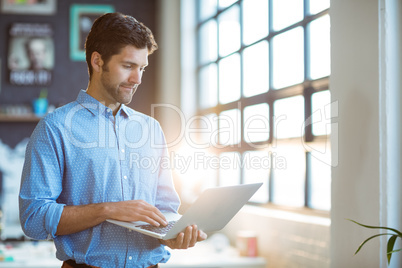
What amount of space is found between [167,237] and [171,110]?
3.52m

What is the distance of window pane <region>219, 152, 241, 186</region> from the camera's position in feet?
12.9

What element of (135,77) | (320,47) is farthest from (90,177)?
(320,47)

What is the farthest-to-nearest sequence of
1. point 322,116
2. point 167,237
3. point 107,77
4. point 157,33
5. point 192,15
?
point 157,33, point 192,15, point 322,116, point 107,77, point 167,237

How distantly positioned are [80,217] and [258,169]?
211 cm

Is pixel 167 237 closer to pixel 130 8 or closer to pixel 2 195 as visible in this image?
pixel 2 195

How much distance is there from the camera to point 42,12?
521cm

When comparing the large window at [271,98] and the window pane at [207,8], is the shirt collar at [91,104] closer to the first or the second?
the large window at [271,98]

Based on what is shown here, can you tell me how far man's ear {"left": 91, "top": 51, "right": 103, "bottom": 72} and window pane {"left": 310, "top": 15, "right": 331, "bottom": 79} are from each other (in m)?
1.40

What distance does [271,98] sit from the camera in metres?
3.39

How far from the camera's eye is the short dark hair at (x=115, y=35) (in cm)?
174

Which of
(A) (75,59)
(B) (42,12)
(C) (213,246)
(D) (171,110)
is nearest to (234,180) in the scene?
(C) (213,246)

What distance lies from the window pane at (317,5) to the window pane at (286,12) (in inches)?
4.4

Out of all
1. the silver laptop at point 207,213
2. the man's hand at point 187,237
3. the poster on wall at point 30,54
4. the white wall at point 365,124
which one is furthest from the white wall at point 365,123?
the poster on wall at point 30,54

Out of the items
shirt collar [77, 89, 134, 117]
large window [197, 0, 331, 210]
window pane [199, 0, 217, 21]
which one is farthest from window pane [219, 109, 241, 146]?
shirt collar [77, 89, 134, 117]
